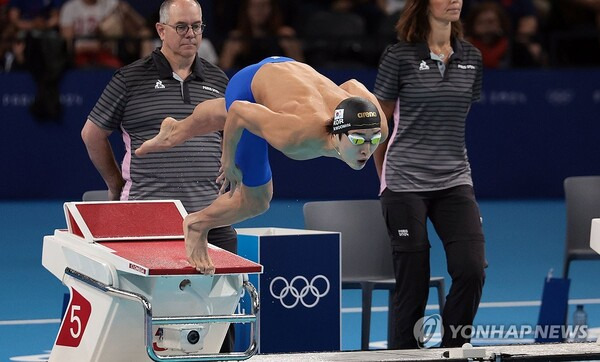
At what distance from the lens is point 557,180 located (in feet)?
50.8

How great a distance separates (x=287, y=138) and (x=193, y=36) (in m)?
2.02

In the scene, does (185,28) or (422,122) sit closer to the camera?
(185,28)

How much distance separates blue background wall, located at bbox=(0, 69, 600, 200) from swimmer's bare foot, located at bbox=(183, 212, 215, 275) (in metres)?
8.93

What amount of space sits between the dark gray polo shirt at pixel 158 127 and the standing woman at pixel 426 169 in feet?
3.27

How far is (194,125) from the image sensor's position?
5973 millimetres

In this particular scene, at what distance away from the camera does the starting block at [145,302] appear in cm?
555

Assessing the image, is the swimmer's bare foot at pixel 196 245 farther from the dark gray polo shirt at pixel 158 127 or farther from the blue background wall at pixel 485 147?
the blue background wall at pixel 485 147

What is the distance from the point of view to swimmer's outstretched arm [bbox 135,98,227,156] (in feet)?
19.3

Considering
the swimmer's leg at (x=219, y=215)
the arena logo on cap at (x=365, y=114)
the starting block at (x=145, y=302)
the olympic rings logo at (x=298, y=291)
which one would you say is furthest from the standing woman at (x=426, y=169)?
the arena logo on cap at (x=365, y=114)

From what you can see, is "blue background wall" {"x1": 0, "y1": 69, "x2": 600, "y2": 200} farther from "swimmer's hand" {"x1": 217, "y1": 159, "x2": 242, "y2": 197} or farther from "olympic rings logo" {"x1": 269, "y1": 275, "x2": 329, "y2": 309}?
"swimmer's hand" {"x1": 217, "y1": 159, "x2": 242, "y2": 197}
